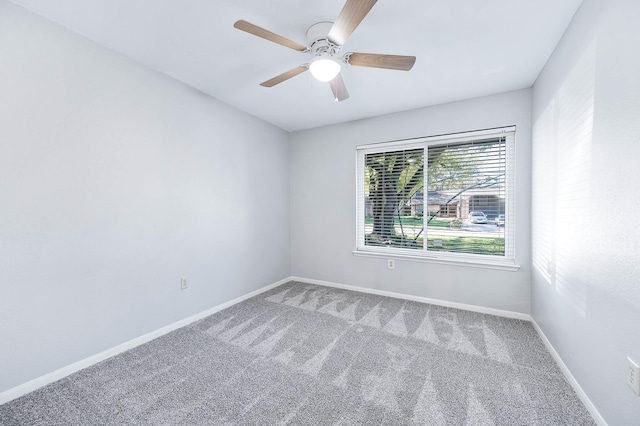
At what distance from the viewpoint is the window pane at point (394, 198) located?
337 centimetres

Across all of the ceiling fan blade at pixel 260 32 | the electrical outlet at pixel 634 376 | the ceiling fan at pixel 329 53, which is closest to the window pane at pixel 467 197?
the ceiling fan at pixel 329 53

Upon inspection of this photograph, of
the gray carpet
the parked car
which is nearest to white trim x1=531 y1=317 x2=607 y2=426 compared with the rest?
the gray carpet

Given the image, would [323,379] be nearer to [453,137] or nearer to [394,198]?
[394,198]

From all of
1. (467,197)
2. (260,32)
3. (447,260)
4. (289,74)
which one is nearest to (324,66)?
(289,74)

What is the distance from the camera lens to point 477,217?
3.03 metres

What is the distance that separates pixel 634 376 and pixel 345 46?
97.4 inches

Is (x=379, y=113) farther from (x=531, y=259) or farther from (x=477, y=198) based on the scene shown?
(x=531, y=259)

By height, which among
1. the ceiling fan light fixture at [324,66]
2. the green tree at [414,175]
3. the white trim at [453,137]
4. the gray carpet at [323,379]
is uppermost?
the ceiling fan light fixture at [324,66]

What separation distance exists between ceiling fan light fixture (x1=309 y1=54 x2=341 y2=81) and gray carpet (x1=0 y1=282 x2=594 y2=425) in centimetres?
212

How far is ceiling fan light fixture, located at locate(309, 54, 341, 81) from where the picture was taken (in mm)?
1793

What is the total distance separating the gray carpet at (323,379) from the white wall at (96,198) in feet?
1.02

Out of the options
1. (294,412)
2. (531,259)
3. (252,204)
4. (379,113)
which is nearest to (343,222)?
(252,204)

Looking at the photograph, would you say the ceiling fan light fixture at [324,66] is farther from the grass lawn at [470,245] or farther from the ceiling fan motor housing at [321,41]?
the grass lawn at [470,245]

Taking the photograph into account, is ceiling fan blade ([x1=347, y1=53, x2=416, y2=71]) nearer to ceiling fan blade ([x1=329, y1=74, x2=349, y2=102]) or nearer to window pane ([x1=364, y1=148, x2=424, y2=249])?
ceiling fan blade ([x1=329, y1=74, x2=349, y2=102])
